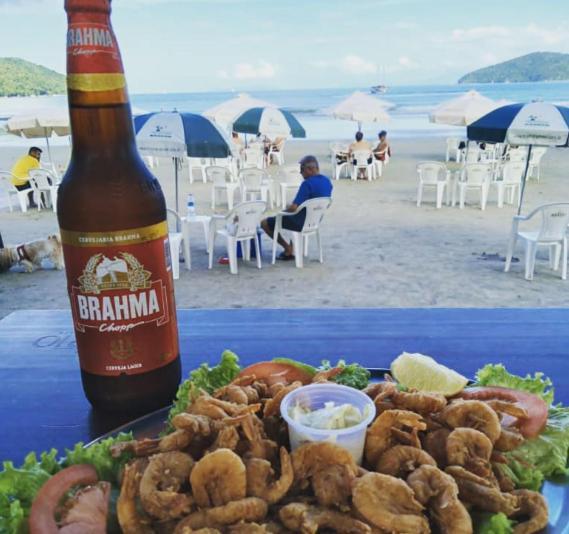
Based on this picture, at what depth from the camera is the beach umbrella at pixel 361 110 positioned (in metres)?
15.2

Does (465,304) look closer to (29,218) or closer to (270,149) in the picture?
(29,218)

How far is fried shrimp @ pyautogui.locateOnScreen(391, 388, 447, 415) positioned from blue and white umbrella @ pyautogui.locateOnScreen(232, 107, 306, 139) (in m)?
9.23

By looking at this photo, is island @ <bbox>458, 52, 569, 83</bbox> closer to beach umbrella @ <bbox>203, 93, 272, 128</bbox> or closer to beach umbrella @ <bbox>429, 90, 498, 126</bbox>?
beach umbrella @ <bbox>429, 90, 498, 126</bbox>

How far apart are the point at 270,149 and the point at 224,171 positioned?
717 centimetres

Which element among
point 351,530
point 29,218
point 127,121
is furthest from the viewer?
point 29,218

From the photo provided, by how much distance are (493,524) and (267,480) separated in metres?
0.37

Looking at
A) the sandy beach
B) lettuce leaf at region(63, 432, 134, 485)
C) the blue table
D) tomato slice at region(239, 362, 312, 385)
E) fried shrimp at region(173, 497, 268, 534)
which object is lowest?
the sandy beach

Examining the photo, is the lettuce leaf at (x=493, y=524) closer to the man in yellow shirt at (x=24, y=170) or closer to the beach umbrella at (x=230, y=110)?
the man in yellow shirt at (x=24, y=170)

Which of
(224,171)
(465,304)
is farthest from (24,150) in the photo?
(465,304)

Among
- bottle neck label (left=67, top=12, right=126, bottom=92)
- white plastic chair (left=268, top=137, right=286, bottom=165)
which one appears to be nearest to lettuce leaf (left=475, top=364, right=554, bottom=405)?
bottle neck label (left=67, top=12, right=126, bottom=92)

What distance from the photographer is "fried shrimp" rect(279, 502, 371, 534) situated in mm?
819

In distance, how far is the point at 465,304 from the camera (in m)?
5.52

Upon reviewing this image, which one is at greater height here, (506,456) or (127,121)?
(127,121)

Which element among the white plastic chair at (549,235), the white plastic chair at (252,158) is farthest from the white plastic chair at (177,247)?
the white plastic chair at (252,158)
